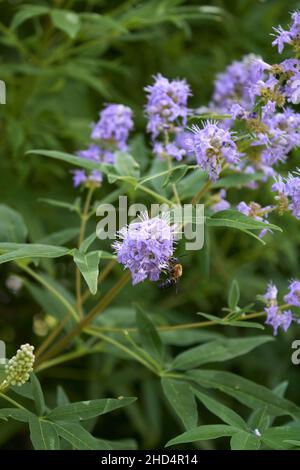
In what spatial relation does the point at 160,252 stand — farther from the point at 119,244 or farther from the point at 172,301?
the point at 172,301

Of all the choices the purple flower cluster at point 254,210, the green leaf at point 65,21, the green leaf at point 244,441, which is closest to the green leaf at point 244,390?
the green leaf at point 244,441

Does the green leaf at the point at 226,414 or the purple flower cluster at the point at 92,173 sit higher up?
the purple flower cluster at the point at 92,173

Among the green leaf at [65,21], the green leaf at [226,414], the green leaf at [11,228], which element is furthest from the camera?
the green leaf at [65,21]

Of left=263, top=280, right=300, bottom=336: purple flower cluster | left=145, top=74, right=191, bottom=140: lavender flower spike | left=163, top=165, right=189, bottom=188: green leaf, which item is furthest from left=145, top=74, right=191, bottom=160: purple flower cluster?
left=263, top=280, right=300, bottom=336: purple flower cluster

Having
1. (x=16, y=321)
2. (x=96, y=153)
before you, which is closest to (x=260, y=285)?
(x=16, y=321)

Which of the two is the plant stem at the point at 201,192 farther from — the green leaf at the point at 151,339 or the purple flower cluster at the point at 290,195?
the green leaf at the point at 151,339

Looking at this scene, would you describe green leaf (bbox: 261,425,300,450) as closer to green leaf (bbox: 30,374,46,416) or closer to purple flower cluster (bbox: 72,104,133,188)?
green leaf (bbox: 30,374,46,416)
